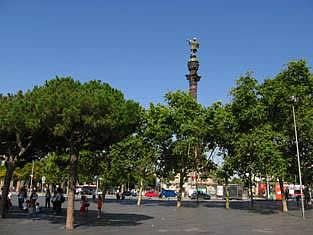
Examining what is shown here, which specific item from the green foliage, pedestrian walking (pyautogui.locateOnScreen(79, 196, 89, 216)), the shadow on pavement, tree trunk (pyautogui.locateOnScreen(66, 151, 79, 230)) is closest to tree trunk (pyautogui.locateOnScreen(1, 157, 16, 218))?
the shadow on pavement

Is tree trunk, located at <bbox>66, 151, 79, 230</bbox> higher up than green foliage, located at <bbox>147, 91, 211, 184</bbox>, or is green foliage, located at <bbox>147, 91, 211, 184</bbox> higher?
green foliage, located at <bbox>147, 91, 211, 184</bbox>

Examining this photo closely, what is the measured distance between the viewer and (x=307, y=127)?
37.2 metres

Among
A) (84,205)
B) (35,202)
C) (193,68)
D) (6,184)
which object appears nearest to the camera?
(6,184)

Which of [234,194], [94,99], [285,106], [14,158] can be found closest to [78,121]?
[94,99]

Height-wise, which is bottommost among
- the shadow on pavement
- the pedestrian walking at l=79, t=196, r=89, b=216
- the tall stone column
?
the shadow on pavement

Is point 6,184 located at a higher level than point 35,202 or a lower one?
higher

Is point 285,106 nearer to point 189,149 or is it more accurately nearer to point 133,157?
point 189,149

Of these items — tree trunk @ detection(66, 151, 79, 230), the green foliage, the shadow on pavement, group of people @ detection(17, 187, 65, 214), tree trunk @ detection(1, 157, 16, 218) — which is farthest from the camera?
the green foliage

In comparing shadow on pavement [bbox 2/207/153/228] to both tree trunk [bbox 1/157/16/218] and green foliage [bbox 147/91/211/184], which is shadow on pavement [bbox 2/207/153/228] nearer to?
tree trunk [bbox 1/157/16/218]

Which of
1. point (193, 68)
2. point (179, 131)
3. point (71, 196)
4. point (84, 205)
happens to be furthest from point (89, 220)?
point (193, 68)

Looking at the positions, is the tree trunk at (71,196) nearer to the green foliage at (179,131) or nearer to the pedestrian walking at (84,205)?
the pedestrian walking at (84,205)

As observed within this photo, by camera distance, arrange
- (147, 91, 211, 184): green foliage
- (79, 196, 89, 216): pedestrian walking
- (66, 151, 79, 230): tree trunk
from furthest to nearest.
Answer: (147, 91, 211, 184): green foliage
(79, 196, 89, 216): pedestrian walking
(66, 151, 79, 230): tree trunk

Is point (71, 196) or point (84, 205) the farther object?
point (84, 205)

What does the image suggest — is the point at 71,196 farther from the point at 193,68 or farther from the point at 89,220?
the point at 193,68
